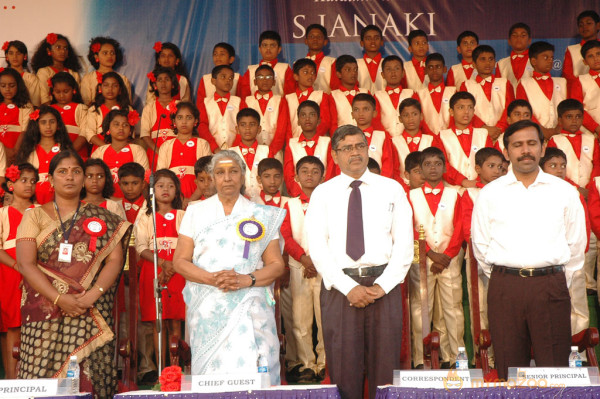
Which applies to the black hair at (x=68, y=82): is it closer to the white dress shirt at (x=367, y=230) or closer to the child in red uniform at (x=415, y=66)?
the child in red uniform at (x=415, y=66)

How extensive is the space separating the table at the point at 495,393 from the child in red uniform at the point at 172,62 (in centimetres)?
595

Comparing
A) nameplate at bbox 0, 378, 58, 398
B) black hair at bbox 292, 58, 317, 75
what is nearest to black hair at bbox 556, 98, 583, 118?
black hair at bbox 292, 58, 317, 75

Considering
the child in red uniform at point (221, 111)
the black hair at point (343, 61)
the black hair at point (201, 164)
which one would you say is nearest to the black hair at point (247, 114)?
the child in red uniform at point (221, 111)

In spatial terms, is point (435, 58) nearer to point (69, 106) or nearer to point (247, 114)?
point (247, 114)

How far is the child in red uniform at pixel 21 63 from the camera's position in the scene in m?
8.38

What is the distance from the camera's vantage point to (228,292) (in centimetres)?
441

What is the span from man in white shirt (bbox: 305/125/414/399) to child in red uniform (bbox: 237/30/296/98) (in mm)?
4212

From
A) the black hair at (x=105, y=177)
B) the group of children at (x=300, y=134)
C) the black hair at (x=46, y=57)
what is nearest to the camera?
the group of children at (x=300, y=134)

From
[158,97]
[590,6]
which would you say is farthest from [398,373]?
[590,6]

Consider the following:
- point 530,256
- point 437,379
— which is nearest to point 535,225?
point 530,256

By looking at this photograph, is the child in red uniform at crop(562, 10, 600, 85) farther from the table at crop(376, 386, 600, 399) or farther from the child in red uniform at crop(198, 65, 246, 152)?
the table at crop(376, 386, 600, 399)

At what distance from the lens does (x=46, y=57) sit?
8.62m

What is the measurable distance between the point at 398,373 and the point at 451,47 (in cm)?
615

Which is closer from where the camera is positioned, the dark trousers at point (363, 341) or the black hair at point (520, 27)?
the dark trousers at point (363, 341)
